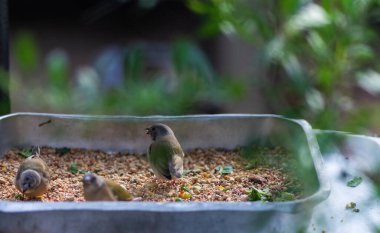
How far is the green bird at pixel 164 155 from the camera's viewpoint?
214 centimetres

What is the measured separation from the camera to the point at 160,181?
2191 mm

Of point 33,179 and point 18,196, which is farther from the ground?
point 33,179

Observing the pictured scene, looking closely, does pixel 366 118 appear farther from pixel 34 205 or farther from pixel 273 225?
pixel 34 205

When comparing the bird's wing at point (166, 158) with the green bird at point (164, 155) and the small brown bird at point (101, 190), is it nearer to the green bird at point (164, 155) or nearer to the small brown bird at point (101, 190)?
the green bird at point (164, 155)

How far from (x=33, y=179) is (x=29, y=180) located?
0.01 metres

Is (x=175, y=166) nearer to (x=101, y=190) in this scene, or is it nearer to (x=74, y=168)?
(x=74, y=168)

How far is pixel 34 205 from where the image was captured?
4.57ft

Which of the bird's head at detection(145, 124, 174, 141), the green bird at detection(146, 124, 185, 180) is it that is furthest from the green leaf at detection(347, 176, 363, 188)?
the bird's head at detection(145, 124, 174, 141)

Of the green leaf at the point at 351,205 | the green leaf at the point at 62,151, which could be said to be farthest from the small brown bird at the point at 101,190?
the green leaf at the point at 62,151

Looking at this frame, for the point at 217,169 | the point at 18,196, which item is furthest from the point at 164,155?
the point at 18,196

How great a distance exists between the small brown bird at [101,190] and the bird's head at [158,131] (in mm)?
580

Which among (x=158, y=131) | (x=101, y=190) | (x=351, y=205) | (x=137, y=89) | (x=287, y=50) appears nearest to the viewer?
(x=137, y=89)

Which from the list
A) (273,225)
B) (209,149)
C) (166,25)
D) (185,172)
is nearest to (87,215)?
(273,225)

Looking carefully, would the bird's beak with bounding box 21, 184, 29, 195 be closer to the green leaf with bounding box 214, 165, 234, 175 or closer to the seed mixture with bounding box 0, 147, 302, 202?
the seed mixture with bounding box 0, 147, 302, 202
